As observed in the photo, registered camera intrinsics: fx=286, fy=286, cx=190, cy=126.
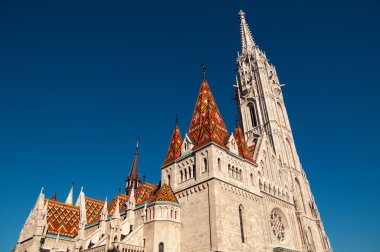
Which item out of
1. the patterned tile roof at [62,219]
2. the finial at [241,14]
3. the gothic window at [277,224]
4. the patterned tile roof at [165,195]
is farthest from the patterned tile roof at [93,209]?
the finial at [241,14]

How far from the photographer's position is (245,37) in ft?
168

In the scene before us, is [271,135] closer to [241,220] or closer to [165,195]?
[241,220]

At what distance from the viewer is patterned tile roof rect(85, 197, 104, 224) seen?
111ft

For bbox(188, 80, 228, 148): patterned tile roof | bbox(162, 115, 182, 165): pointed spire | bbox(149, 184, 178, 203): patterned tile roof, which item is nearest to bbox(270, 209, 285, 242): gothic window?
bbox(188, 80, 228, 148): patterned tile roof

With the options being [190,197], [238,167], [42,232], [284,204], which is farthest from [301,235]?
[42,232]

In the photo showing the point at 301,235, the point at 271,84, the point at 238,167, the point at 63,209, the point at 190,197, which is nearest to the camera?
the point at 190,197

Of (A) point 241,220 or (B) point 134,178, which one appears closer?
(A) point 241,220

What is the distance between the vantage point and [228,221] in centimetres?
2123

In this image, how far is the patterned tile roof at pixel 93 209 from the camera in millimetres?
A: 33681

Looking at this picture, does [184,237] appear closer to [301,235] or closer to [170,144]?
[170,144]

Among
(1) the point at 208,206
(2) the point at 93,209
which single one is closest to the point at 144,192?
(2) the point at 93,209

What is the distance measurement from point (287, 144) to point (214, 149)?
59.9 ft

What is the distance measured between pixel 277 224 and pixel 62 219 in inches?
909

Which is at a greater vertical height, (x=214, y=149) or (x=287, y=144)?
(x=287, y=144)
